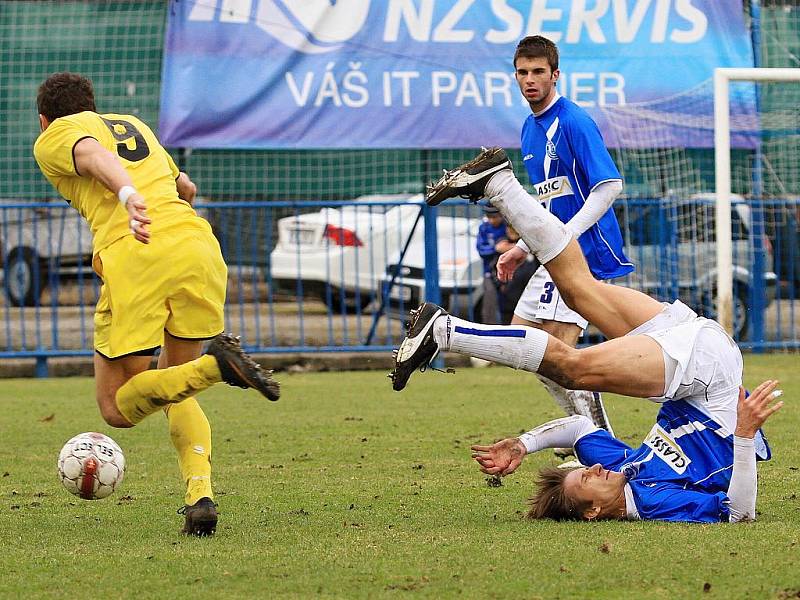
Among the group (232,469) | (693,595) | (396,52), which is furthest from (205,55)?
(693,595)

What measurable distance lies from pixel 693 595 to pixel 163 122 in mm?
11141

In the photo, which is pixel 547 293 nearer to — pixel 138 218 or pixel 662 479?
pixel 662 479

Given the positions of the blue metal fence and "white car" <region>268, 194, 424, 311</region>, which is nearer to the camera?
the blue metal fence

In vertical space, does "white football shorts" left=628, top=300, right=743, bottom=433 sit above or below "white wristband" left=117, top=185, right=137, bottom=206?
below

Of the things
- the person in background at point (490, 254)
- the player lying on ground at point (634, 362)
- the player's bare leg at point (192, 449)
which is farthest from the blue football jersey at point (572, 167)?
the person in background at point (490, 254)

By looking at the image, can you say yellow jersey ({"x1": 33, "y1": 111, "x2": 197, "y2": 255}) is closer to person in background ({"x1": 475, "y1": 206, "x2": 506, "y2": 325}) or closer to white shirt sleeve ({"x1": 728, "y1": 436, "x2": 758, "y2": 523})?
white shirt sleeve ({"x1": 728, "y1": 436, "x2": 758, "y2": 523})

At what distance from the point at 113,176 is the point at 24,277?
9.38m

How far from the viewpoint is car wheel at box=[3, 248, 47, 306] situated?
523 inches

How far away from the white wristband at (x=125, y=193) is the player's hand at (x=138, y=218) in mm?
17

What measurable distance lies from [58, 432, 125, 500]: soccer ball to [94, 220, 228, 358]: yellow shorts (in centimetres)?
48

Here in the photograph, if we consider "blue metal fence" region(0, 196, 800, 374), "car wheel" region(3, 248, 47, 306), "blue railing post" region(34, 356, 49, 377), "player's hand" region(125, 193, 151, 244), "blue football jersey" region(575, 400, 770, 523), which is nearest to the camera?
"player's hand" region(125, 193, 151, 244)

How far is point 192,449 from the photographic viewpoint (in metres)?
5.54

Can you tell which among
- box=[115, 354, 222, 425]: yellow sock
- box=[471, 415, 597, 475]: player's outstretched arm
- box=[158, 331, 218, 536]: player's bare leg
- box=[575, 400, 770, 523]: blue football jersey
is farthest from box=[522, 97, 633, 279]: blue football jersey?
box=[115, 354, 222, 425]: yellow sock

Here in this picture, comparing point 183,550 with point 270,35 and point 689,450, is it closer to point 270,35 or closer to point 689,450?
point 689,450
